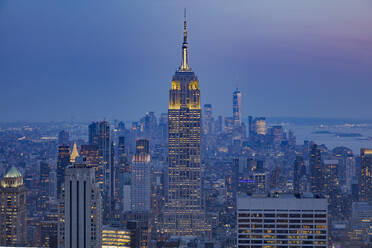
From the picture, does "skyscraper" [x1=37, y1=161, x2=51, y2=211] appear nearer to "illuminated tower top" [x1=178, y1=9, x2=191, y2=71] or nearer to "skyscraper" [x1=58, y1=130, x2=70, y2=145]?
"skyscraper" [x1=58, y1=130, x2=70, y2=145]

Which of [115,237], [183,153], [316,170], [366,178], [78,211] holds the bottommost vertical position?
[115,237]

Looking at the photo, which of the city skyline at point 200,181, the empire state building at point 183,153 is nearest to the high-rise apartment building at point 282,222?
the city skyline at point 200,181

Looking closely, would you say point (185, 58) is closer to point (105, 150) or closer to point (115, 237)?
point (105, 150)

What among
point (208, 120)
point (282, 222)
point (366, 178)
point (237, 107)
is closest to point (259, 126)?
point (237, 107)

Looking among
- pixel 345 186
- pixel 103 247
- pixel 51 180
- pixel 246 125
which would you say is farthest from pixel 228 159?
pixel 103 247

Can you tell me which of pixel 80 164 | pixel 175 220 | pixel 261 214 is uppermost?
pixel 80 164

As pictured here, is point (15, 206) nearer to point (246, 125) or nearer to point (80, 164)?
point (80, 164)

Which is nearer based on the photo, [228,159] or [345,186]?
[345,186]
